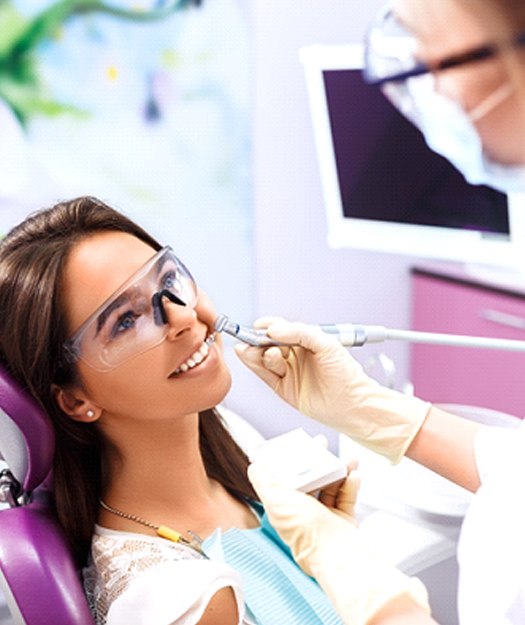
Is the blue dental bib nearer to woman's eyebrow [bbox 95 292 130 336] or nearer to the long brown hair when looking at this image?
the long brown hair

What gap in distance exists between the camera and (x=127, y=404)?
1214 millimetres

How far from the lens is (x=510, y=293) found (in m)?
2.37

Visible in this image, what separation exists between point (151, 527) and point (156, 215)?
132 cm

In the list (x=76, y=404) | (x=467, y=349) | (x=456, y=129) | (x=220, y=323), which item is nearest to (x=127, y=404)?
(x=76, y=404)

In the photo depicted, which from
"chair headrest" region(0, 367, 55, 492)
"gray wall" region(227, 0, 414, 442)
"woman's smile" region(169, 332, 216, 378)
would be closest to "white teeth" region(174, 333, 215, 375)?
"woman's smile" region(169, 332, 216, 378)

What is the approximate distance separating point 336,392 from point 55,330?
0.53m

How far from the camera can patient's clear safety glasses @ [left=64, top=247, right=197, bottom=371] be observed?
45.7 inches

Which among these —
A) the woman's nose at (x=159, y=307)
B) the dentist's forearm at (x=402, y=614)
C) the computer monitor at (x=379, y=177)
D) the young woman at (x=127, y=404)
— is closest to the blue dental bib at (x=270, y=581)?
the young woman at (x=127, y=404)

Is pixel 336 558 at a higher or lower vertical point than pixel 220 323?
lower

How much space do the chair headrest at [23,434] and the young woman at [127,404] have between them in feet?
0.21

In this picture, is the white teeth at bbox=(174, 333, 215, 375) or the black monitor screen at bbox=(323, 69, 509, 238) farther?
the black monitor screen at bbox=(323, 69, 509, 238)

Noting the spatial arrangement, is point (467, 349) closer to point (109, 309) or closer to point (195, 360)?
point (195, 360)

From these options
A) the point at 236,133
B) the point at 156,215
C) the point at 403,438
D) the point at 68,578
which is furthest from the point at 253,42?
the point at 68,578

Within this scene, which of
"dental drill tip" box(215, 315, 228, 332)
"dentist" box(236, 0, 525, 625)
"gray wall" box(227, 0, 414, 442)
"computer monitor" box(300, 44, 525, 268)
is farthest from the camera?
"gray wall" box(227, 0, 414, 442)
